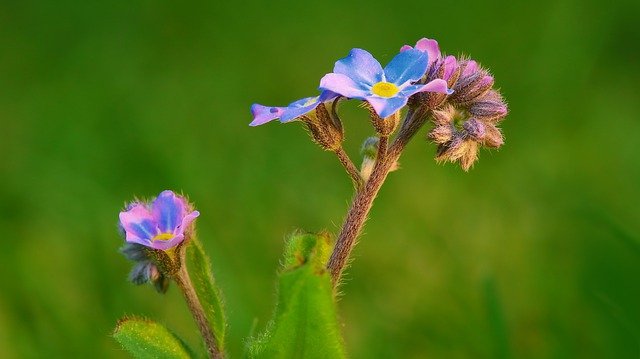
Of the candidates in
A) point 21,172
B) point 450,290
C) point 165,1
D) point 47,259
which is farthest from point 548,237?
point 165,1

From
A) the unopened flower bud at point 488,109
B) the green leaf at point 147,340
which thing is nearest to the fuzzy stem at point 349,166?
the unopened flower bud at point 488,109

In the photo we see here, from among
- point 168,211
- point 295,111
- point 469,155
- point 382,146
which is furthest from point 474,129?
point 168,211

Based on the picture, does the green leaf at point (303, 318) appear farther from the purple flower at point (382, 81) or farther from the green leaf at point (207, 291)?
the purple flower at point (382, 81)

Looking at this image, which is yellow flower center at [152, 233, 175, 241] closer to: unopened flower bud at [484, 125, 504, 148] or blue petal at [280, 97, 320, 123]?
blue petal at [280, 97, 320, 123]

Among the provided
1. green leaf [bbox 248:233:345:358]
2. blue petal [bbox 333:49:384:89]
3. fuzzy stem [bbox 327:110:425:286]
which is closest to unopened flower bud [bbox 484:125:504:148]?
fuzzy stem [bbox 327:110:425:286]

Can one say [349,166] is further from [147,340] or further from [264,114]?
[147,340]
